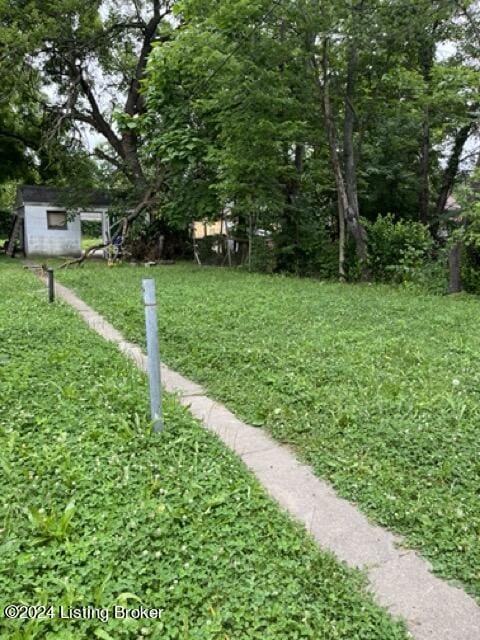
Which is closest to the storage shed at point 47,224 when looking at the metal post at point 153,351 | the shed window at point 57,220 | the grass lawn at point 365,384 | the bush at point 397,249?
the shed window at point 57,220

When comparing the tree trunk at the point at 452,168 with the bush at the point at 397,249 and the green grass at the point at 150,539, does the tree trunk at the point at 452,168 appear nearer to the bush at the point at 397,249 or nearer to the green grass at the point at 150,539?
the bush at the point at 397,249

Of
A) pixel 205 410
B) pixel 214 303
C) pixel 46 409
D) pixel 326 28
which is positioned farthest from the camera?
pixel 326 28

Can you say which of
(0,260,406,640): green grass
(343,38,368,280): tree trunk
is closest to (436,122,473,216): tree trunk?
(343,38,368,280): tree trunk

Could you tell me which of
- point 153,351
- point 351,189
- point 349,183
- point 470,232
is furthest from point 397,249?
point 153,351

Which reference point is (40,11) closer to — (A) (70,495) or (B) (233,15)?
(B) (233,15)

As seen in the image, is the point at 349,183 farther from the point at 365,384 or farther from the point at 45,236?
the point at 45,236

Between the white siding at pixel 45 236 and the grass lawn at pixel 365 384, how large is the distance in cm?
1242

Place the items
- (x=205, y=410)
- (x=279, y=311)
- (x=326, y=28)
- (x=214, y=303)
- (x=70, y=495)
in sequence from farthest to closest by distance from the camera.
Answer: (x=326, y=28)
(x=214, y=303)
(x=279, y=311)
(x=205, y=410)
(x=70, y=495)

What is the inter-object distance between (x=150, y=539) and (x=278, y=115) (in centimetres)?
1007

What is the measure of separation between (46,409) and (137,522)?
4.62ft

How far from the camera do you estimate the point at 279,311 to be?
22.2 ft

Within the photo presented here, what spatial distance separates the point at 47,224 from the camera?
1927 cm

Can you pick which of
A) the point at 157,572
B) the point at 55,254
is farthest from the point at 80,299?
the point at 55,254

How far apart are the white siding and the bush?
12357mm
